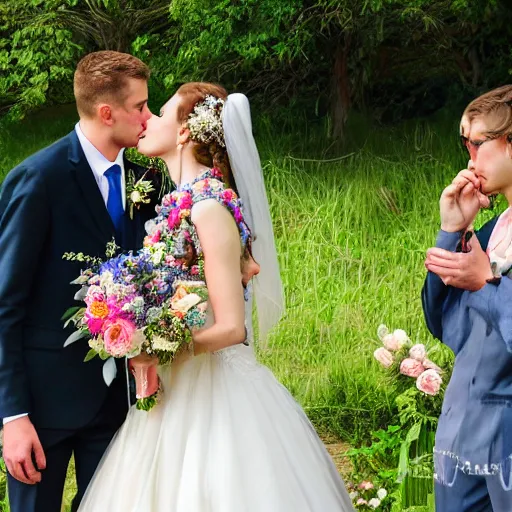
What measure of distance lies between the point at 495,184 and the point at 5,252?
1.52m

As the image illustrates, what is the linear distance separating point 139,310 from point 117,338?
122mm

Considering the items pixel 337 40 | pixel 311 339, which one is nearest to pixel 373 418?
pixel 311 339

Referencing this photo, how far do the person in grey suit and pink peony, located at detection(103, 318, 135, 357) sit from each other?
950 mm

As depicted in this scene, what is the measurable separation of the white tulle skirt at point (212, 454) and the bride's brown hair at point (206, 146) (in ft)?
2.08

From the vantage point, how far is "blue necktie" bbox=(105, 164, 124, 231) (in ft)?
11.5

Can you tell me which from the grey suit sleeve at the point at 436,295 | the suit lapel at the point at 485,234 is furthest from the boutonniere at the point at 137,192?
the suit lapel at the point at 485,234

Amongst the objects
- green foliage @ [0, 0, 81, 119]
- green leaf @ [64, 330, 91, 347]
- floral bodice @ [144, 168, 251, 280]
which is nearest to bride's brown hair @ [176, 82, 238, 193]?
floral bodice @ [144, 168, 251, 280]

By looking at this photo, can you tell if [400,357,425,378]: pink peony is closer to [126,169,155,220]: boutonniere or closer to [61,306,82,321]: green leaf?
[126,169,155,220]: boutonniere

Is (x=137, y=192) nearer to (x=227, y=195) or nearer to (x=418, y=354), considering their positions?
(x=227, y=195)

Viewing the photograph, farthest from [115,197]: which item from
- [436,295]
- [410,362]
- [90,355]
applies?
[410,362]

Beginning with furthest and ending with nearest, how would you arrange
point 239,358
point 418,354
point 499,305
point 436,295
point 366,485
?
point 366,485 < point 418,354 < point 239,358 < point 436,295 < point 499,305

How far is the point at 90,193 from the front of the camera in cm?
337

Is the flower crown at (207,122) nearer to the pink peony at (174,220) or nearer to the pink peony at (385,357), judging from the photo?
the pink peony at (174,220)

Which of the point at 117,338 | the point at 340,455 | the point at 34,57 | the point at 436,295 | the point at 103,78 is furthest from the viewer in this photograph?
the point at 34,57
